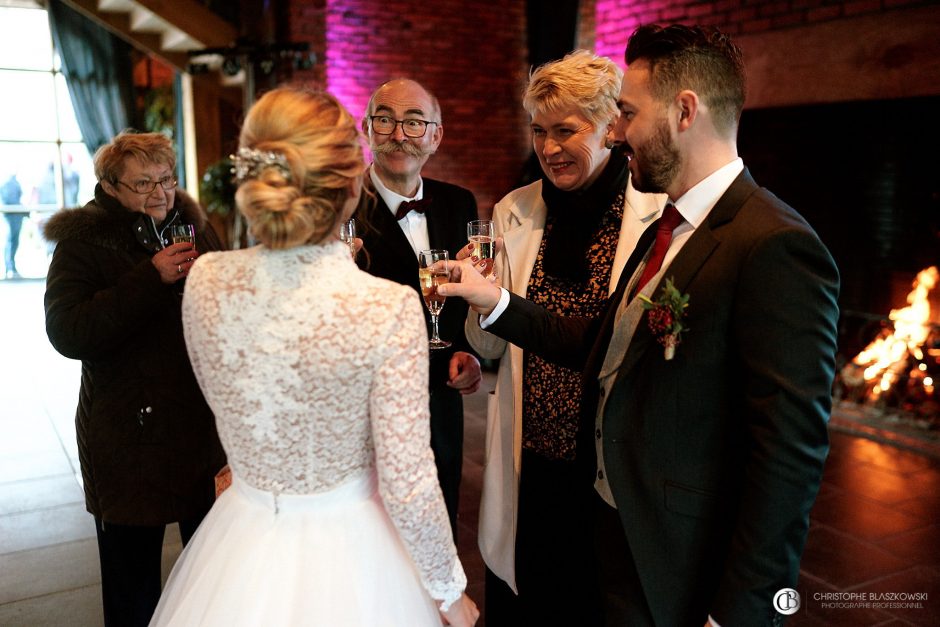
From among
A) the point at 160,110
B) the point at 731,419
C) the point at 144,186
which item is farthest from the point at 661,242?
the point at 160,110

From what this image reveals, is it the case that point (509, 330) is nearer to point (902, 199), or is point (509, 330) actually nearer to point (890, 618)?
point (890, 618)

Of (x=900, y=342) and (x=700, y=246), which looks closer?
(x=700, y=246)

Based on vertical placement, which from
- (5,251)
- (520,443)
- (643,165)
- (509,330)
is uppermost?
(643,165)

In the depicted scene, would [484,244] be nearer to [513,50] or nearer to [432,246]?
[432,246]

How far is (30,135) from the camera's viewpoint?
44.7 ft

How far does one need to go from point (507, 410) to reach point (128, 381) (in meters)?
1.13

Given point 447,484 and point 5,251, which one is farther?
point 5,251

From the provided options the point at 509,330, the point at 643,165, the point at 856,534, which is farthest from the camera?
the point at 856,534

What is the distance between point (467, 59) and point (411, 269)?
20.0 feet

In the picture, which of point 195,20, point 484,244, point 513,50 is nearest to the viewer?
point 484,244

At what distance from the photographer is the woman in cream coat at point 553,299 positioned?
90.1 inches

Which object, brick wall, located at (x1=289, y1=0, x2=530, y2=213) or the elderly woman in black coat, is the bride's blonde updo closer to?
the elderly woman in black coat

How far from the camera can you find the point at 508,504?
2.44 m

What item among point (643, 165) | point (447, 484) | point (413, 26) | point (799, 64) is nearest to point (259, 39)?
point (413, 26)
